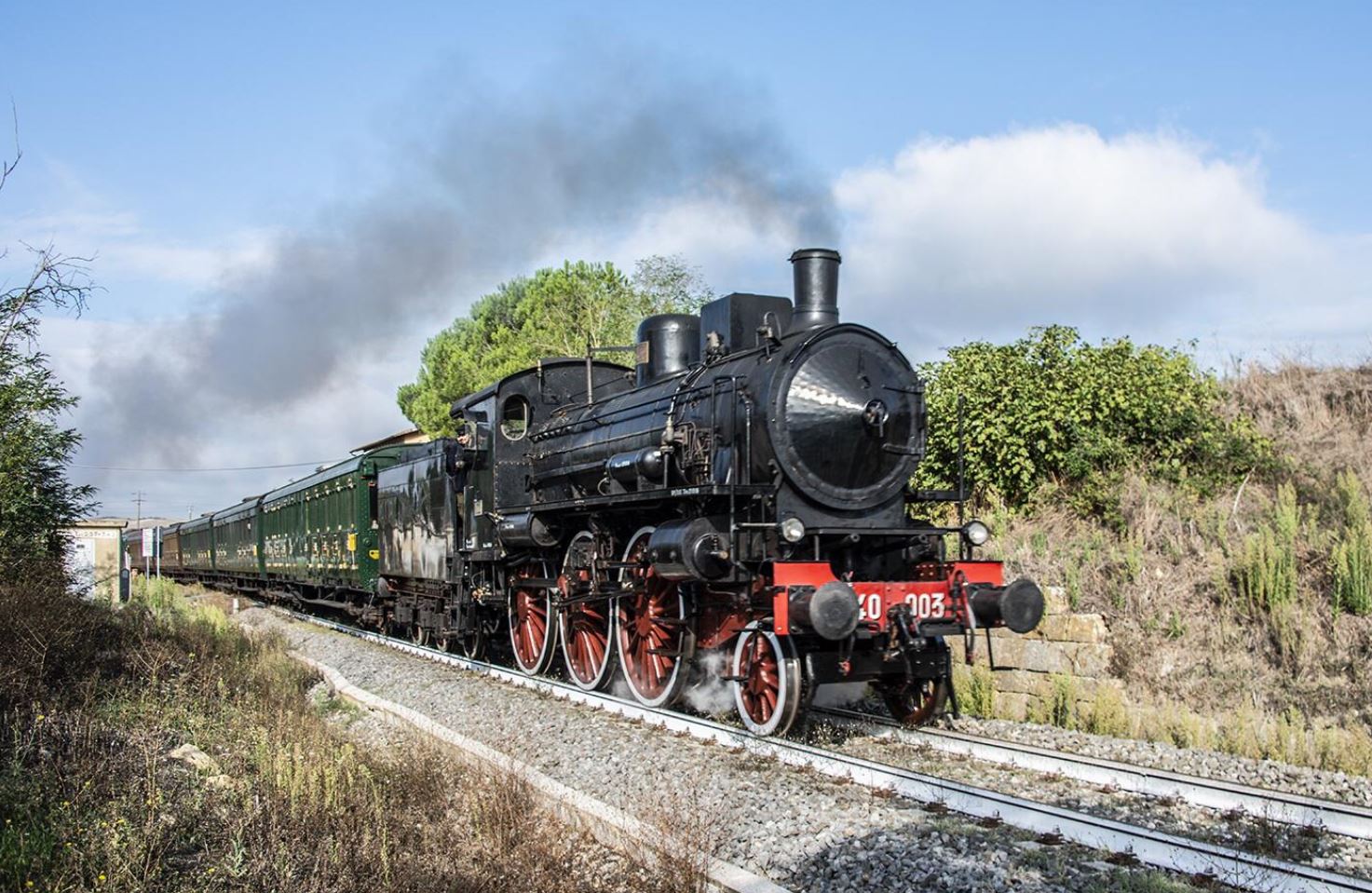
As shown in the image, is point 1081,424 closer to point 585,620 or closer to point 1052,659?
point 1052,659

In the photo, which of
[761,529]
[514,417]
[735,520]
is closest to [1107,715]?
[761,529]

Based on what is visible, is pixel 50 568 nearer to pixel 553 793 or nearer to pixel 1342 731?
pixel 553 793

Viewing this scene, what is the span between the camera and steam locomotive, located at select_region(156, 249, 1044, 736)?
26.0 feet

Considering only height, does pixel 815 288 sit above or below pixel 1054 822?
above

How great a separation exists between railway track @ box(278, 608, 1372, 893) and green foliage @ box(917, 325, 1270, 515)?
21.5 feet

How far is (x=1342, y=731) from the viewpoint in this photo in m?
7.34

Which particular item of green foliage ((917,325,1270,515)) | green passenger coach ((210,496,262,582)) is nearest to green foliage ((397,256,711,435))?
green passenger coach ((210,496,262,582))

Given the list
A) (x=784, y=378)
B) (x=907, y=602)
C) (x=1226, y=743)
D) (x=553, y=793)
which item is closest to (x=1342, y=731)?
(x=1226, y=743)

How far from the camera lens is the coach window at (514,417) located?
12430mm

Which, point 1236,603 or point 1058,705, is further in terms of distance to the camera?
point 1236,603

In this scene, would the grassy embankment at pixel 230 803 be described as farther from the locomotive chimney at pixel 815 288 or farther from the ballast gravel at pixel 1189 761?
the locomotive chimney at pixel 815 288

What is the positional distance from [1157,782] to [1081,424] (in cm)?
774

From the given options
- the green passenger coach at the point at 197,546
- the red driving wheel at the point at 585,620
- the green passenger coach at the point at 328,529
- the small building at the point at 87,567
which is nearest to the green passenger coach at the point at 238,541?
the green passenger coach at the point at 197,546

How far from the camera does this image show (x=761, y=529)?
8078mm
